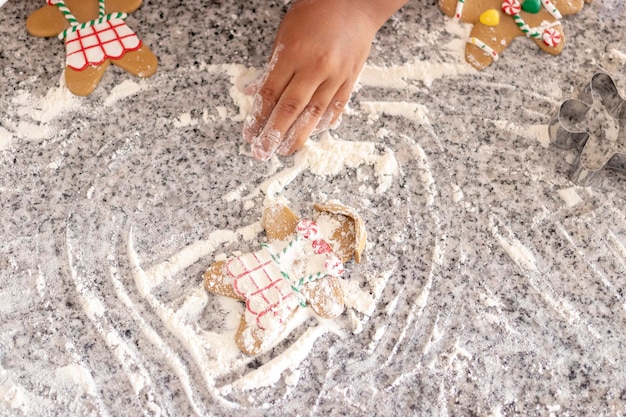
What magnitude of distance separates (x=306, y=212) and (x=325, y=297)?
11 centimetres

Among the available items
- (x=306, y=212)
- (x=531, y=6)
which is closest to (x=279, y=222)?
(x=306, y=212)

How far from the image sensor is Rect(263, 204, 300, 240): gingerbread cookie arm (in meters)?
0.76

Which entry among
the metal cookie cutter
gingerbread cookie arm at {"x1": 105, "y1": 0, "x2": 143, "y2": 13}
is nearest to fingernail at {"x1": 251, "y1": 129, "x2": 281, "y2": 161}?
gingerbread cookie arm at {"x1": 105, "y1": 0, "x2": 143, "y2": 13}

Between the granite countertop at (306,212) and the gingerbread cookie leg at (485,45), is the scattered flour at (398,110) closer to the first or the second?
the granite countertop at (306,212)

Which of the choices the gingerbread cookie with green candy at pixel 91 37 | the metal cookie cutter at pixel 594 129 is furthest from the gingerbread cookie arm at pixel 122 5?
the metal cookie cutter at pixel 594 129

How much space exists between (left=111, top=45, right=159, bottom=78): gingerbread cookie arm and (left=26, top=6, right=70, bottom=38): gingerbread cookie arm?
10cm

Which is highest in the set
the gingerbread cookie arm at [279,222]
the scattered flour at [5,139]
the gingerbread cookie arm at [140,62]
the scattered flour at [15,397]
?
the gingerbread cookie arm at [140,62]

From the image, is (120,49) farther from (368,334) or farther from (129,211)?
(368,334)

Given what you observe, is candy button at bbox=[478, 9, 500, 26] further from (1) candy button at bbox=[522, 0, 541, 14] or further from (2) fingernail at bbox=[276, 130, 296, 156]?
(2) fingernail at bbox=[276, 130, 296, 156]

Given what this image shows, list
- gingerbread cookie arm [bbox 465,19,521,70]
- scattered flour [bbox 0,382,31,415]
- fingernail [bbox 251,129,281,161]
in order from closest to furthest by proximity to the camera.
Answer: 1. scattered flour [bbox 0,382,31,415]
2. fingernail [bbox 251,129,281,161]
3. gingerbread cookie arm [bbox 465,19,521,70]

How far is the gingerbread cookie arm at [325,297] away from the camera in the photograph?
73cm

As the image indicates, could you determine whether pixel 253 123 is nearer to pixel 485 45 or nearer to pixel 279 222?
pixel 279 222

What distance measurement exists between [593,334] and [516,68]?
0.38m

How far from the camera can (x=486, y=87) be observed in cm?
88
